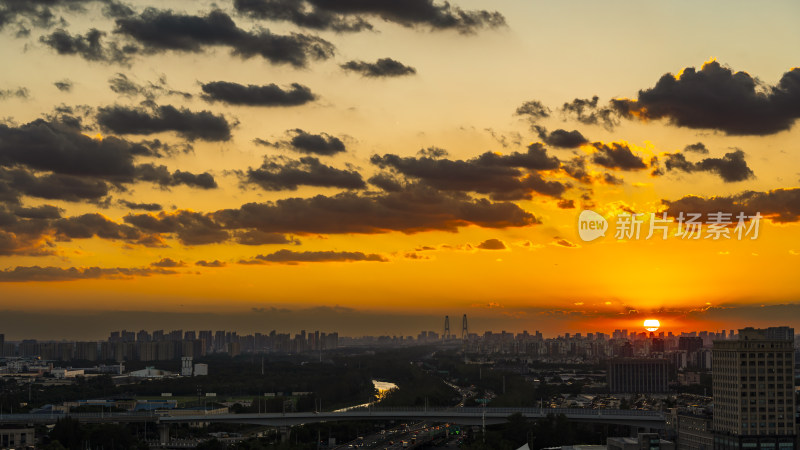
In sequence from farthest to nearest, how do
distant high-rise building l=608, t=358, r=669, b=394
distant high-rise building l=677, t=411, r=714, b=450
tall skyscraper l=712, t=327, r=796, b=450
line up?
distant high-rise building l=608, t=358, r=669, b=394 → distant high-rise building l=677, t=411, r=714, b=450 → tall skyscraper l=712, t=327, r=796, b=450

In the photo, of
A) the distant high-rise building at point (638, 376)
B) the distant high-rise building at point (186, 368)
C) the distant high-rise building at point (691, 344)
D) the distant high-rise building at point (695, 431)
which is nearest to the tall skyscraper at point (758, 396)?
the distant high-rise building at point (695, 431)

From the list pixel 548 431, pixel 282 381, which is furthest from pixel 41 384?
pixel 548 431

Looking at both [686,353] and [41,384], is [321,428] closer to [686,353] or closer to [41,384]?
[41,384]

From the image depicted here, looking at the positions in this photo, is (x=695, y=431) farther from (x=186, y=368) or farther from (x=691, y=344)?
(x=691, y=344)

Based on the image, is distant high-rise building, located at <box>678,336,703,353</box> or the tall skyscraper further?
distant high-rise building, located at <box>678,336,703,353</box>

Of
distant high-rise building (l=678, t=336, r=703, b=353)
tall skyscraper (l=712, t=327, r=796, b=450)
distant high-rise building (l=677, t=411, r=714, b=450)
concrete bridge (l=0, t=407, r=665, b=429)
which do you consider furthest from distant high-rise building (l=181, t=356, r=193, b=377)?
tall skyscraper (l=712, t=327, r=796, b=450)

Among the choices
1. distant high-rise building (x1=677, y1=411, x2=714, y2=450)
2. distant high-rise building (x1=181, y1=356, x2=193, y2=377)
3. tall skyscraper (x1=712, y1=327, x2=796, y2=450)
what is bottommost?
distant high-rise building (x1=181, y1=356, x2=193, y2=377)

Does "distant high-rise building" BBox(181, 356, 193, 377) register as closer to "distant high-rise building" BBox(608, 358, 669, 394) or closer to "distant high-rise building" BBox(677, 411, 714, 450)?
"distant high-rise building" BBox(608, 358, 669, 394)

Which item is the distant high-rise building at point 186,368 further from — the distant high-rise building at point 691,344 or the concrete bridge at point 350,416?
the distant high-rise building at point 691,344

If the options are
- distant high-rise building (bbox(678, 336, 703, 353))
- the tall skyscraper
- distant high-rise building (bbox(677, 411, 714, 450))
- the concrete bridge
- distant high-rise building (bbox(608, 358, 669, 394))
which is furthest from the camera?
distant high-rise building (bbox(678, 336, 703, 353))
